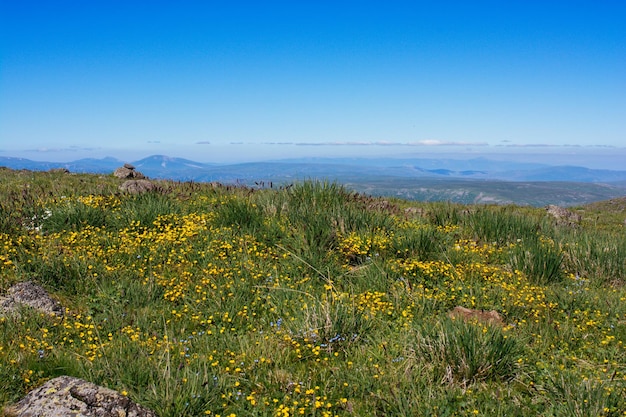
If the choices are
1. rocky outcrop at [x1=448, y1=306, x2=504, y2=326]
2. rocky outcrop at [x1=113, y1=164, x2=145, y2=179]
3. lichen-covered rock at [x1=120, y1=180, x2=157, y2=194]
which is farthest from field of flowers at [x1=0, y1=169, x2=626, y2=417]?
rocky outcrop at [x1=113, y1=164, x2=145, y2=179]

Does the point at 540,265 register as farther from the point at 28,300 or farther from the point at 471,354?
the point at 28,300

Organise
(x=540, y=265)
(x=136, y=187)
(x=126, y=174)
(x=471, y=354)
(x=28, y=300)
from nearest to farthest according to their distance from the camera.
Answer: (x=471, y=354) < (x=28, y=300) < (x=540, y=265) < (x=136, y=187) < (x=126, y=174)

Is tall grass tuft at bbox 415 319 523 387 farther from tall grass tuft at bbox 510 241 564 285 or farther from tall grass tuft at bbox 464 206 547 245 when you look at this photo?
tall grass tuft at bbox 464 206 547 245

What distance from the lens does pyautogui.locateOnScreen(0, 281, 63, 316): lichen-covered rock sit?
19.9 ft

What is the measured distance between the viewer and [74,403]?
3.76m

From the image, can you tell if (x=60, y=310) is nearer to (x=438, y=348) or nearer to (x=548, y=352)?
(x=438, y=348)

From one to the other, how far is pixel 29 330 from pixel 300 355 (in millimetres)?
3502

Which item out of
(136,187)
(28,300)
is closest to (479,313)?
(28,300)

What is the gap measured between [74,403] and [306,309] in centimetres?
305

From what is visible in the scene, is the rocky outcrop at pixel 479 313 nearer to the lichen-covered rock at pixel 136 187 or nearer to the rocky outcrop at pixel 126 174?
the lichen-covered rock at pixel 136 187

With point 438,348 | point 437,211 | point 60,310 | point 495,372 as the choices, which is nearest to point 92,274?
point 60,310

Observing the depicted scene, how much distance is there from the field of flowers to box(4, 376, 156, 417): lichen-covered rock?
204 mm

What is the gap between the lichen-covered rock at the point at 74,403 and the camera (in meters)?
3.71

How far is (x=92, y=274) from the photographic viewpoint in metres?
7.27
